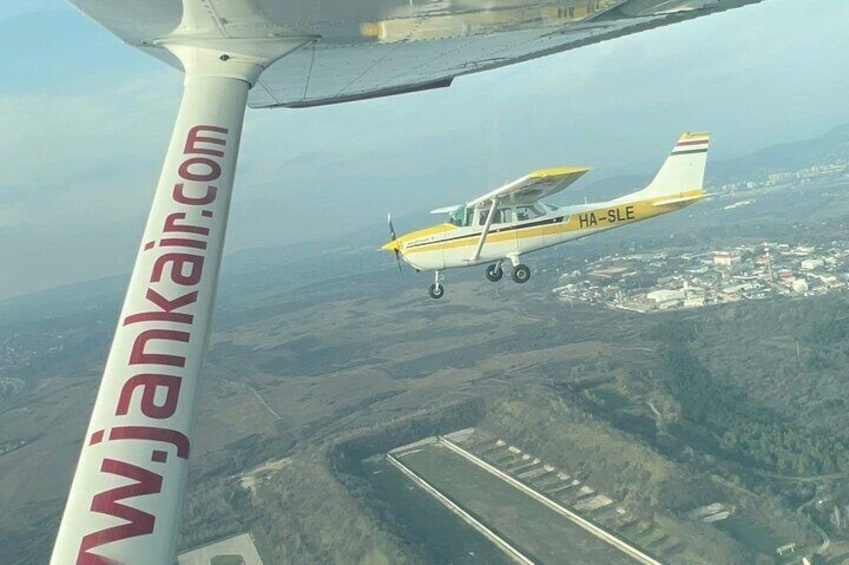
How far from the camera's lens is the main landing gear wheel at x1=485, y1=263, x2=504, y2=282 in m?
10.3

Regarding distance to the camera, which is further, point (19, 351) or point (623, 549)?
point (19, 351)

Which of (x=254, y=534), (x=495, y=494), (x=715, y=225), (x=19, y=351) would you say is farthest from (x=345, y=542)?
(x=715, y=225)

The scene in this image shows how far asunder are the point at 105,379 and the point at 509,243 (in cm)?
977

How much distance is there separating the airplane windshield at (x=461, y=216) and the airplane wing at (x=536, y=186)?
0.26 m

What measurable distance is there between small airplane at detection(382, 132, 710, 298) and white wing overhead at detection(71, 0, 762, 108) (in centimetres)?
720

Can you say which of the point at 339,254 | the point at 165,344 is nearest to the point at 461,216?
the point at 165,344

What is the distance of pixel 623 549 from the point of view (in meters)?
13.8

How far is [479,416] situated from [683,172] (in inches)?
497

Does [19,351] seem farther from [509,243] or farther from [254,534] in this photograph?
[509,243]

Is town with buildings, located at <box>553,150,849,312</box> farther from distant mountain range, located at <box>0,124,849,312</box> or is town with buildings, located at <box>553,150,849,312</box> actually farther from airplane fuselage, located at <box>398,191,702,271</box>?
airplane fuselage, located at <box>398,191,702,271</box>

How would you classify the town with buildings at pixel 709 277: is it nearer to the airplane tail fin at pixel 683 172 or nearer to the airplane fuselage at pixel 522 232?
the airplane tail fin at pixel 683 172

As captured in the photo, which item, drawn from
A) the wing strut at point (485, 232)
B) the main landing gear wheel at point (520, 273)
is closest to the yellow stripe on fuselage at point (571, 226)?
the wing strut at point (485, 232)

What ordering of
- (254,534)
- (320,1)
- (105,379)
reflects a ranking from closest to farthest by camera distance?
1. (105,379)
2. (320,1)
3. (254,534)

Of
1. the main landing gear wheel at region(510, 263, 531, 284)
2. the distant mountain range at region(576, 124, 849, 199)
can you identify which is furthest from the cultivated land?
the distant mountain range at region(576, 124, 849, 199)
